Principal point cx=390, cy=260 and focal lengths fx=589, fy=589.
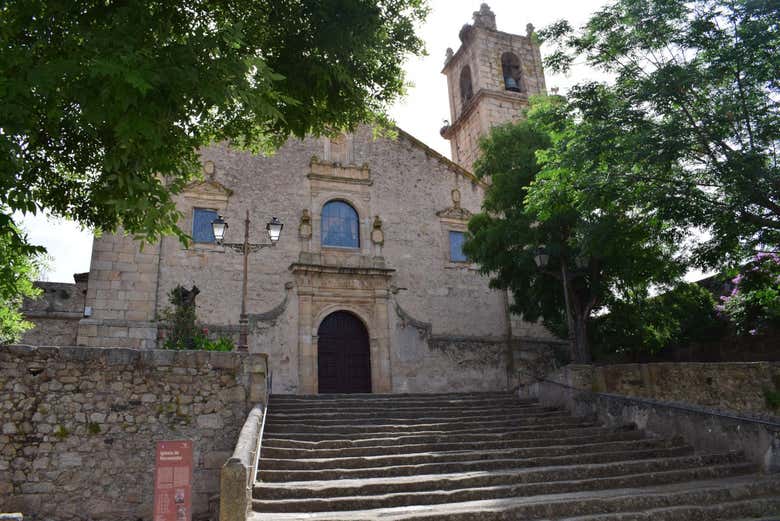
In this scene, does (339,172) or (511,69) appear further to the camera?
(511,69)

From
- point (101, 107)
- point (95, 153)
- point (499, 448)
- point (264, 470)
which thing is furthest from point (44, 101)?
point (499, 448)

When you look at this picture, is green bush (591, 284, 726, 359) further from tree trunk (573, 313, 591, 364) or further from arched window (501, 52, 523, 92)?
arched window (501, 52, 523, 92)

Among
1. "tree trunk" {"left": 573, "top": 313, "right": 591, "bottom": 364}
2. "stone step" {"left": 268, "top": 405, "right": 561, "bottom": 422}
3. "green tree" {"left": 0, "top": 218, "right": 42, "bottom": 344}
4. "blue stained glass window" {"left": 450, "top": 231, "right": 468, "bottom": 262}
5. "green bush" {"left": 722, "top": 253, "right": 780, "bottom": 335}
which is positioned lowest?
"stone step" {"left": 268, "top": 405, "right": 561, "bottom": 422}

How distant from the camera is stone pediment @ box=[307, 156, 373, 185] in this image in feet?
52.6

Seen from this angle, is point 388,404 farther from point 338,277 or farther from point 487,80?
point 487,80

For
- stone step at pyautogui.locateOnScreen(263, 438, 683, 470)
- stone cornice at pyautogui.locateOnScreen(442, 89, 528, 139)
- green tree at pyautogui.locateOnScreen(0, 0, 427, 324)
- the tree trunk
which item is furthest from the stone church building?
green tree at pyautogui.locateOnScreen(0, 0, 427, 324)

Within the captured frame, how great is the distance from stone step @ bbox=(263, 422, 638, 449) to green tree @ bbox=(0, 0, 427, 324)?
4.01 meters

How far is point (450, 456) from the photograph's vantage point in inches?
328

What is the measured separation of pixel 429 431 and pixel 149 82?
22.8 ft

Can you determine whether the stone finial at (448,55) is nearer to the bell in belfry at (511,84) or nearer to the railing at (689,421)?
the bell in belfry at (511,84)

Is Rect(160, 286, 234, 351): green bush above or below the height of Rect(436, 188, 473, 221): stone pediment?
below

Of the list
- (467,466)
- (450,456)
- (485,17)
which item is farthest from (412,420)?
(485,17)

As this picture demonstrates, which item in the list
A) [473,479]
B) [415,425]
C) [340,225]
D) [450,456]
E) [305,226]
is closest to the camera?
[473,479]

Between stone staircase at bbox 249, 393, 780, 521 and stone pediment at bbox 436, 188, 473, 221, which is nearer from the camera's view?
stone staircase at bbox 249, 393, 780, 521
